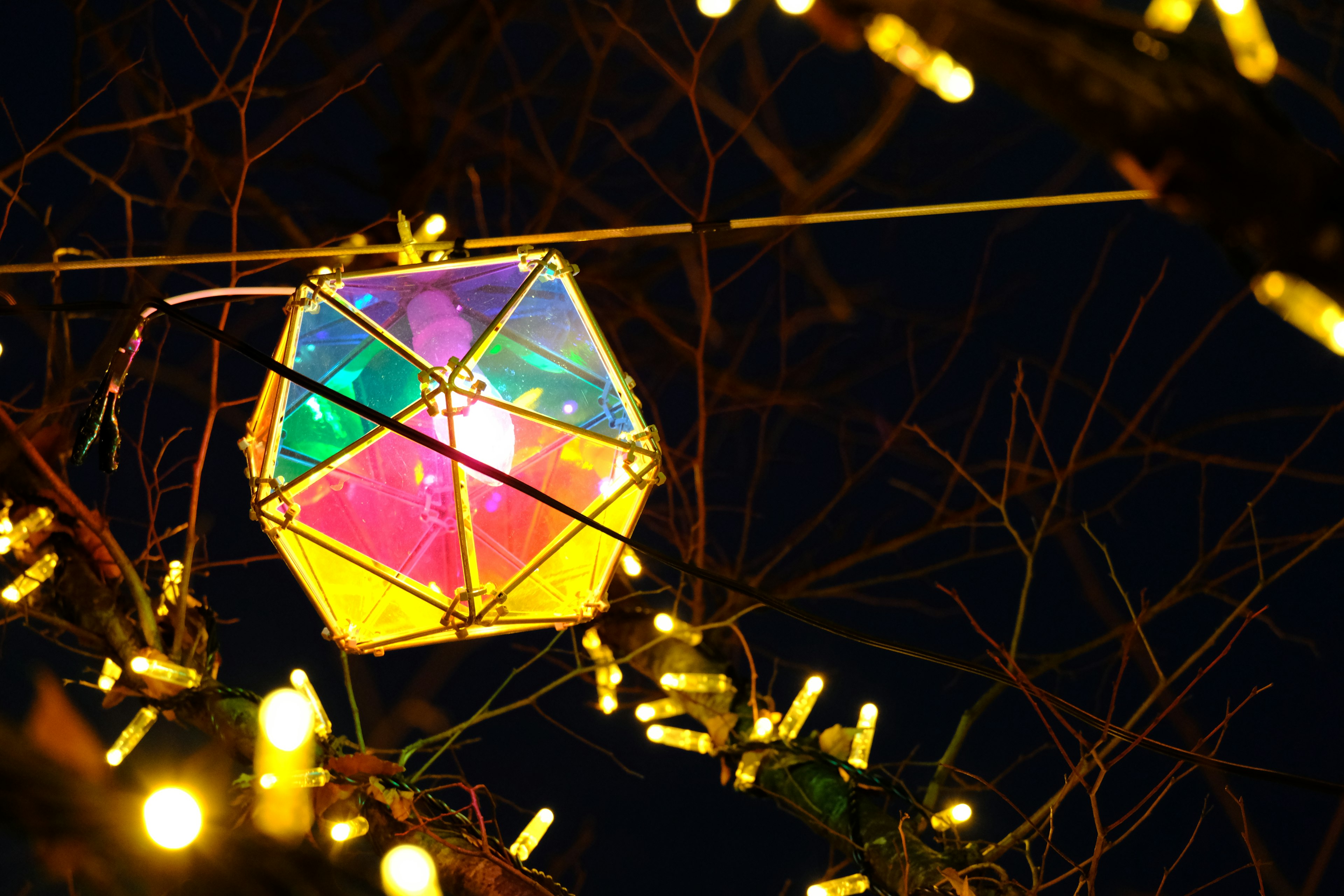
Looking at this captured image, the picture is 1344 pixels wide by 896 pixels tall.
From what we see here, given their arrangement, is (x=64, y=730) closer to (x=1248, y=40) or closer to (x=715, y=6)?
(x=715, y=6)

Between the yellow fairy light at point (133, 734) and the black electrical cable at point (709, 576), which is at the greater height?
the black electrical cable at point (709, 576)

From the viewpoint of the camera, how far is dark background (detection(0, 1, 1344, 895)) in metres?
4.52

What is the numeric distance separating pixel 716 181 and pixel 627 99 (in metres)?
0.75

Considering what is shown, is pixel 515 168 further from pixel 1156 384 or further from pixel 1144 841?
pixel 1144 841

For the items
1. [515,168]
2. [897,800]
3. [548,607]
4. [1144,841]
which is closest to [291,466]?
[548,607]

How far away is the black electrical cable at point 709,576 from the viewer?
1676mm

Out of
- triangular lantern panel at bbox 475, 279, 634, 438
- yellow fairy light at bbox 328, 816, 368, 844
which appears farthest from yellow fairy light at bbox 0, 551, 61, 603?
triangular lantern panel at bbox 475, 279, 634, 438

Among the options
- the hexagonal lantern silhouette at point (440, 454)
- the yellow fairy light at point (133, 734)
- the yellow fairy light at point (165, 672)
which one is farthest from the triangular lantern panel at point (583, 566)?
the yellow fairy light at point (133, 734)

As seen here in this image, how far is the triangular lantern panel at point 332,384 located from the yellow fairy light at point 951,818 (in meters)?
2.19

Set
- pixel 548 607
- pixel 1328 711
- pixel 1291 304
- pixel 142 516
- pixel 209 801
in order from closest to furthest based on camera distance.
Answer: pixel 1291 304
pixel 548 607
pixel 209 801
pixel 1328 711
pixel 142 516

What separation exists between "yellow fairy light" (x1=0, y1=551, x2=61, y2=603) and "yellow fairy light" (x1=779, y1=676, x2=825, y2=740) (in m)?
2.85

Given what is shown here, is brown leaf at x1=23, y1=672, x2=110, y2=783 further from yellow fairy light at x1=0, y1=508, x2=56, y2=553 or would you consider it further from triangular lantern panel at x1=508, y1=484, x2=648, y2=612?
triangular lantern panel at x1=508, y1=484, x2=648, y2=612

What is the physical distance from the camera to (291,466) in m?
2.01

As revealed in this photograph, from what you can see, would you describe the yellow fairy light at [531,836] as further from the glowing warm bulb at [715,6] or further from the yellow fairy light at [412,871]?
the glowing warm bulb at [715,6]
